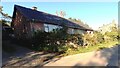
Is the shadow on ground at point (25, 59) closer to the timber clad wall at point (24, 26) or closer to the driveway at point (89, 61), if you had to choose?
the driveway at point (89, 61)

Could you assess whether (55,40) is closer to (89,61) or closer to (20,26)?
(89,61)

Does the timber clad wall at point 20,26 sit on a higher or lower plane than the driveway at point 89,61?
higher

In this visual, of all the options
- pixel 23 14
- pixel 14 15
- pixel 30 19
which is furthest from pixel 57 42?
pixel 14 15

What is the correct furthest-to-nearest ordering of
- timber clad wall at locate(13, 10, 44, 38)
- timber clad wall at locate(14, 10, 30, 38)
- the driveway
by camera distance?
timber clad wall at locate(14, 10, 30, 38) → timber clad wall at locate(13, 10, 44, 38) → the driveway

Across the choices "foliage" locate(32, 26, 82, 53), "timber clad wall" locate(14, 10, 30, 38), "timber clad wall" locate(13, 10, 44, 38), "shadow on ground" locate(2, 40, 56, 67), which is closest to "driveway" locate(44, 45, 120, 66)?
"shadow on ground" locate(2, 40, 56, 67)

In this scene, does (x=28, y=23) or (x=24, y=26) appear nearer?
(x=28, y=23)

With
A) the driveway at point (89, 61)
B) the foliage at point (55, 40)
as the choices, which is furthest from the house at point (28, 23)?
the driveway at point (89, 61)

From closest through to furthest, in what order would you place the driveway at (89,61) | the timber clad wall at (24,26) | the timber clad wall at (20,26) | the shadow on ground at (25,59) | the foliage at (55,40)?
1. the driveway at (89,61)
2. the shadow on ground at (25,59)
3. the foliage at (55,40)
4. the timber clad wall at (24,26)
5. the timber clad wall at (20,26)

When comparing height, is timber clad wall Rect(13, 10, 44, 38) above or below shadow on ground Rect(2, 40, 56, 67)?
above

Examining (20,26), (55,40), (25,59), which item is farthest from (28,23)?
(25,59)

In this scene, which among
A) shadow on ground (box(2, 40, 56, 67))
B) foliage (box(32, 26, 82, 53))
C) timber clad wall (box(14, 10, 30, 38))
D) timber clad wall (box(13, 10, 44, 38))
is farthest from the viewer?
timber clad wall (box(14, 10, 30, 38))

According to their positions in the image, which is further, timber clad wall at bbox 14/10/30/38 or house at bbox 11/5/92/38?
timber clad wall at bbox 14/10/30/38

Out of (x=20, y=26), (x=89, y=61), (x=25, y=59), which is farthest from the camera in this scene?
(x=20, y=26)

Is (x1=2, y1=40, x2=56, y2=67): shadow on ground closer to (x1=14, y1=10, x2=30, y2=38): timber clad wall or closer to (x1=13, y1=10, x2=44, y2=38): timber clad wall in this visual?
(x1=13, y1=10, x2=44, y2=38): timber clad wall
